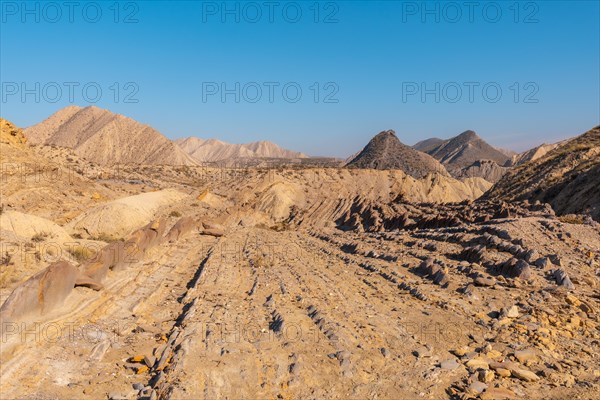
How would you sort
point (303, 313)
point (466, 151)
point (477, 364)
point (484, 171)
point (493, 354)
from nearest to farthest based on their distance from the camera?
point (477, 364) < point (493, 354) < point (303, 313) < point (484, 171) < point (466, 151)

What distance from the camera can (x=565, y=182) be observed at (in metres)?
23.5

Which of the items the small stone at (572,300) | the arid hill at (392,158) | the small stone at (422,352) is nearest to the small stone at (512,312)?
the small stone at (572,300)

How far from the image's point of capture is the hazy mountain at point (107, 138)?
A: 7400cm

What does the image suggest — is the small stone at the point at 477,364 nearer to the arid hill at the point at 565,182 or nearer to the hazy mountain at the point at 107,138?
the arid hill at the point at 565,182

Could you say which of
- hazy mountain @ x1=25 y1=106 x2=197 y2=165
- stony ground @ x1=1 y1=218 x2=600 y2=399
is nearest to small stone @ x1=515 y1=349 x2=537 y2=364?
stony ground @ x1=1 y1=218 x2=600 y2=399

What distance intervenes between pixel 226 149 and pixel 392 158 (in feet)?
373

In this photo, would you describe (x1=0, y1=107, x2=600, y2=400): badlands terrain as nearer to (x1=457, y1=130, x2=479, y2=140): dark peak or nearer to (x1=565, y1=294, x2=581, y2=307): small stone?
(x1=565, y1=294, x2=581, y2=307): small stone

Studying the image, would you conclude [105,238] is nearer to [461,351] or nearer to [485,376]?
[461,351]

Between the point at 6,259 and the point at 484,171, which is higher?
the point at 484,171

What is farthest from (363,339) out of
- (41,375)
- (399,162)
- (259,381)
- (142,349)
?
(399,162)

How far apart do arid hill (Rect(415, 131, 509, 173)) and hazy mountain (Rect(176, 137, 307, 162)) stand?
64028 millimetres

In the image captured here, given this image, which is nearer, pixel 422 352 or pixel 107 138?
pixel 422 352

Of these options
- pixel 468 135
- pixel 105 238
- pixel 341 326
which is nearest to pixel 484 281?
pixel 341 326

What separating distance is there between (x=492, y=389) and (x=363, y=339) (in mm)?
1875
